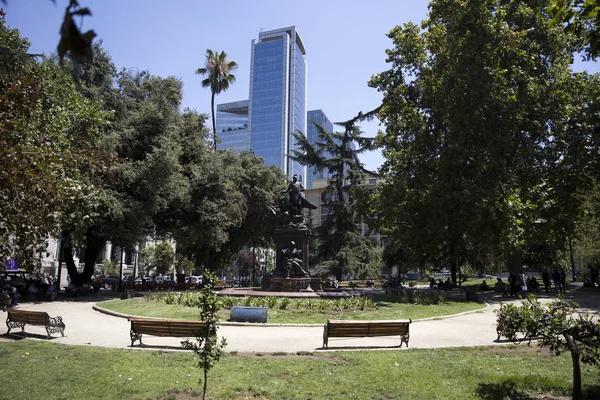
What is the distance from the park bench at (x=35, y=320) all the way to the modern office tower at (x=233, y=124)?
423 feet

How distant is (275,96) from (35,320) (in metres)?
128

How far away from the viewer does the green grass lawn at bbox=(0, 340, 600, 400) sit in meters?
6.71

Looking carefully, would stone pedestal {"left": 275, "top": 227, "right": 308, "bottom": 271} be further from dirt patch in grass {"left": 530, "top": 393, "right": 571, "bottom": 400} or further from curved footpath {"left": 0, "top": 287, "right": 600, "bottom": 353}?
dirt patch in grass {"left": 530, "top": 393, "right": 571, "bottom": 400}

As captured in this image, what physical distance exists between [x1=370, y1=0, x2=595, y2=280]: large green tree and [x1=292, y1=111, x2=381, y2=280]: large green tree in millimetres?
8811

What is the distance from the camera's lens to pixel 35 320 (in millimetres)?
11656

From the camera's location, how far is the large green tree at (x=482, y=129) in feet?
74.7

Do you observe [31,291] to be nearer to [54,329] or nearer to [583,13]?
[54,329]

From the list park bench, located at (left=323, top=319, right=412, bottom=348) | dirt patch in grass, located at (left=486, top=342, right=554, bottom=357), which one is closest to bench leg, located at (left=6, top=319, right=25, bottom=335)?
park bench, located at (left=323, top=319, right=412, bottom=348)

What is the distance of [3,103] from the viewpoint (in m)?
7.42

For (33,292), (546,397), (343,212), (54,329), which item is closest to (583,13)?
(546,397)

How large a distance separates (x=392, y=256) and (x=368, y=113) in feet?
83.1

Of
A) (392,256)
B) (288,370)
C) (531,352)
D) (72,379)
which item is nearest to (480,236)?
(531,352)

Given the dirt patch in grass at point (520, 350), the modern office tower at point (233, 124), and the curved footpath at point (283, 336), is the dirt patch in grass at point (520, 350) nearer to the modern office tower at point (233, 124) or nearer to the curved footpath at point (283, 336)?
the curved footpath at point (283, 336)

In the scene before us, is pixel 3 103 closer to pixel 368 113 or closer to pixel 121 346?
pixel 121 346
